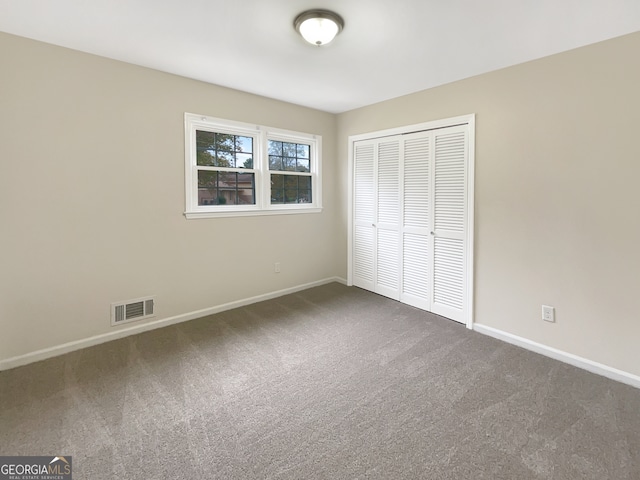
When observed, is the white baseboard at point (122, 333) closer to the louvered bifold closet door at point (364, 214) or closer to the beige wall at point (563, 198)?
the louvered bifold closet door at point (364, 214)

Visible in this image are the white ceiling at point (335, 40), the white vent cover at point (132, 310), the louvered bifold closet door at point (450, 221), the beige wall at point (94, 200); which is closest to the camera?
the white ceiling at point (335, 40)

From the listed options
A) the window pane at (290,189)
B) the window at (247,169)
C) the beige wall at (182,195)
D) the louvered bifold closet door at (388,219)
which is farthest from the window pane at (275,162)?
the louvered bifold closet door at (388,219)

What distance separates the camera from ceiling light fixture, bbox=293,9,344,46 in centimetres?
199

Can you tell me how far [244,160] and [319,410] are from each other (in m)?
2.84

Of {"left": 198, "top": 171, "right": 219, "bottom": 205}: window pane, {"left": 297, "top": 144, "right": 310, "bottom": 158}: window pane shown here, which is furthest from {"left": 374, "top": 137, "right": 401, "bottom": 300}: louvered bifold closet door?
{"left": 198, "top": 171, "right": 219, "bottom": 205}: window pane

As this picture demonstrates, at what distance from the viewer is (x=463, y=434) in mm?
1762

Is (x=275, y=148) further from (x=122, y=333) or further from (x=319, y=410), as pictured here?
(x=319, y=410)

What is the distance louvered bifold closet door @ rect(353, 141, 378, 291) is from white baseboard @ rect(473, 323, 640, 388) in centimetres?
158

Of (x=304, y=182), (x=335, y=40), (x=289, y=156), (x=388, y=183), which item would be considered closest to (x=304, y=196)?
(x=304, y=182)

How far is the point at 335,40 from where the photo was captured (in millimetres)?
2344

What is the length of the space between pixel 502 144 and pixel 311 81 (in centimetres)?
194

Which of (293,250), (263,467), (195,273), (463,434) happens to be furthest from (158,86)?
(463,434)

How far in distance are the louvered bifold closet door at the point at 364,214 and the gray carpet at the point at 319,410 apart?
1.43 meters

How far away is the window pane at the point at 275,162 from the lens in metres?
3.98
